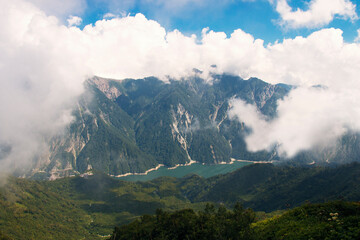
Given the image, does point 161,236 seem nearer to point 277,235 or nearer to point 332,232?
point 277,235

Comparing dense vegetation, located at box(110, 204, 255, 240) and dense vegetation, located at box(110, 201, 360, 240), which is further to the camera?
dense vegetation, located at box(110, 204, 255, 240)

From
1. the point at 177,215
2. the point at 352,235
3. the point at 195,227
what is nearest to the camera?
the point at 352,235

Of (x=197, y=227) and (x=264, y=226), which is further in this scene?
(x=197, y=227)

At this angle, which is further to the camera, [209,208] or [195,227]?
[209,208]

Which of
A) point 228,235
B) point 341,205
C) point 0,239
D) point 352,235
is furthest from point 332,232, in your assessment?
point 0,239

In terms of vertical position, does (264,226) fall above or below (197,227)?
below

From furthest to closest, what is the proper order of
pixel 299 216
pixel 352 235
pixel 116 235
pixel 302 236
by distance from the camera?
pixel 116 235, pixel 299 216, pixel 302 236, pixel 352 235

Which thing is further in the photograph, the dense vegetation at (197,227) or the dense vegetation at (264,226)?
the dense vegetation at (197,227)

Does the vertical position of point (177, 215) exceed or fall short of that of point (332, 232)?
it exceeds it
